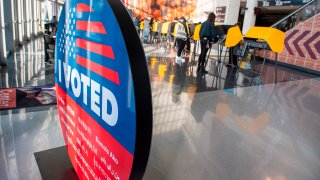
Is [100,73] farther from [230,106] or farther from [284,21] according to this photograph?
[284,21]

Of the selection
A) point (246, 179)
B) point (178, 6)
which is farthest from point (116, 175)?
point (178, 6)

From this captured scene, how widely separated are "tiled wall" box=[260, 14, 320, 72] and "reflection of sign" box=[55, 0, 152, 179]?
7203 mm

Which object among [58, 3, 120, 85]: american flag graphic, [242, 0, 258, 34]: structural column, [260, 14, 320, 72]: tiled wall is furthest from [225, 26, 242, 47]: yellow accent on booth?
[58, 3, 120, 85]: american flag graphic

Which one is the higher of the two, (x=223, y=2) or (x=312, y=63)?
(x=223, y=2)

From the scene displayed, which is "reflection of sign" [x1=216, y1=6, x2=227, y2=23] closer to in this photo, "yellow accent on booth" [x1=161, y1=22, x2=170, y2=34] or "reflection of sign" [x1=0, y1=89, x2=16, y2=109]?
"yellow accent on booth" [x1=161, y1=22, x2=170, y2=34]

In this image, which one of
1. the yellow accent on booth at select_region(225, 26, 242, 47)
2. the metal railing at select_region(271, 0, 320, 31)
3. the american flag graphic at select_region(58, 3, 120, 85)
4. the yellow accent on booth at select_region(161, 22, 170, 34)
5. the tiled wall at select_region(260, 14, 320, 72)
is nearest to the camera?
the american flag graphic at select_region(58, 3, 120, 85)

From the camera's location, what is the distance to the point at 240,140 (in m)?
2.33

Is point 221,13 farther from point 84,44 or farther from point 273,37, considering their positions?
point 84,44

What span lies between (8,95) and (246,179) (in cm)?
263

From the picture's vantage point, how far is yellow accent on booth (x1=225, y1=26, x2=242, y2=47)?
230 inches

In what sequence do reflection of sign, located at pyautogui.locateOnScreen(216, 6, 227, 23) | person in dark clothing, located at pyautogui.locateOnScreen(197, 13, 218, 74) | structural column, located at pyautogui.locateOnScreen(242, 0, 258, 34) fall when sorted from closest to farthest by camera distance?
person in dark clothing, located at pyautogui.locateOnScreen(197, 13, 218, 74) → structural column, located at pyautogui.locateOnScreen(242, 0, 258, 34) → reflection of sign, located at pyautogui.locateOnScreen(216, 6, 227, 23)

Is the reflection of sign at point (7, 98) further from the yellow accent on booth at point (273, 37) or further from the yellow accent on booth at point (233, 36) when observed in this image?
the yellow accent on booth at point (233, 36)

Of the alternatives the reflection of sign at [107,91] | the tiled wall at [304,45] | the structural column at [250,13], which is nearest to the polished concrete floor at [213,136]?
the reflection of sign at [107,91]

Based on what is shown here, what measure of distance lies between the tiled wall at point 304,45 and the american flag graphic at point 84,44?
7.17 metres
